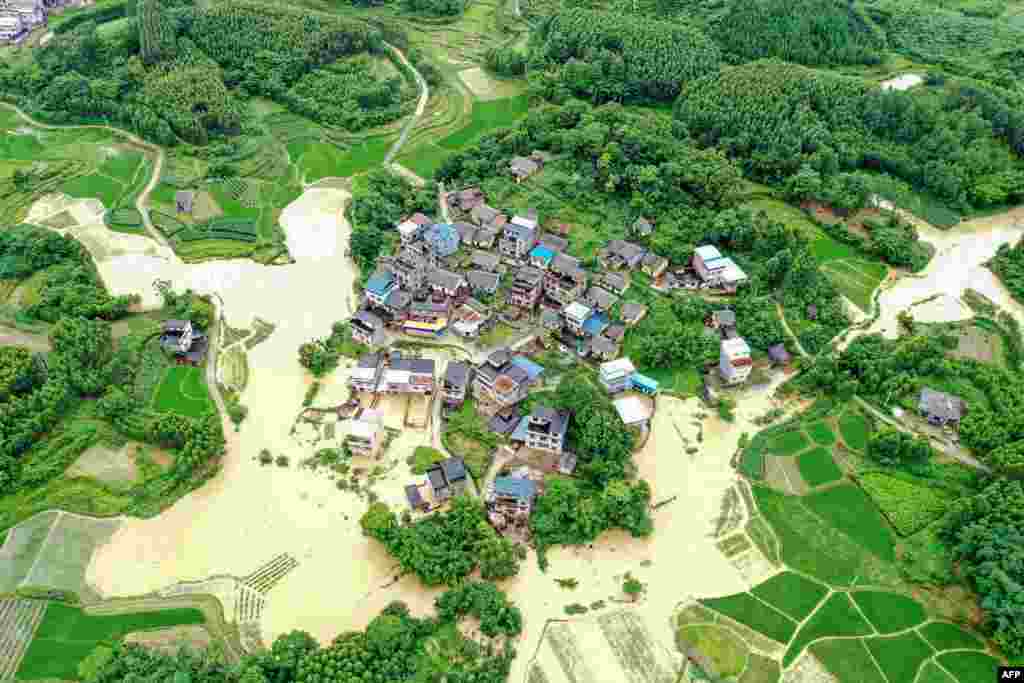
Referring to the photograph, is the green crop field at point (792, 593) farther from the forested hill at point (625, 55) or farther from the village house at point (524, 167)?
the forested hill at point (625, 55)

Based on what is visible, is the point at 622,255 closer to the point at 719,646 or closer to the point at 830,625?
the point at 830,625

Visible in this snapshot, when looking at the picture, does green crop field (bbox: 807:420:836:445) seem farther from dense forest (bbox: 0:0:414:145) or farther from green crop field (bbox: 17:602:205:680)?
dense forest (bbox: 0:0:414:145)

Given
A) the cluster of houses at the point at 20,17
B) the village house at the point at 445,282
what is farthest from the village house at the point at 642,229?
the cluster of houses at the point at 20,17

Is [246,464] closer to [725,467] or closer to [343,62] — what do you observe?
[725,467]

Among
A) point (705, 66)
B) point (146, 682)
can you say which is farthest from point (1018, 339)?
point (146, 682)

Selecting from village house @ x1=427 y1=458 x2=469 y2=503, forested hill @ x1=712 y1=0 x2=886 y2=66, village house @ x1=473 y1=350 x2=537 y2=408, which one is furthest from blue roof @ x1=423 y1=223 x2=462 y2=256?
forested hill @ x1=712 y1=0 x2=886 y2=66

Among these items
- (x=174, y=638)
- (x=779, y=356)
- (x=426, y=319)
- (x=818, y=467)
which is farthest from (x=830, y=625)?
(x=174, y=638)

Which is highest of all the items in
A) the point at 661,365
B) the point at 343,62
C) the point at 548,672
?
the point at 343,62
